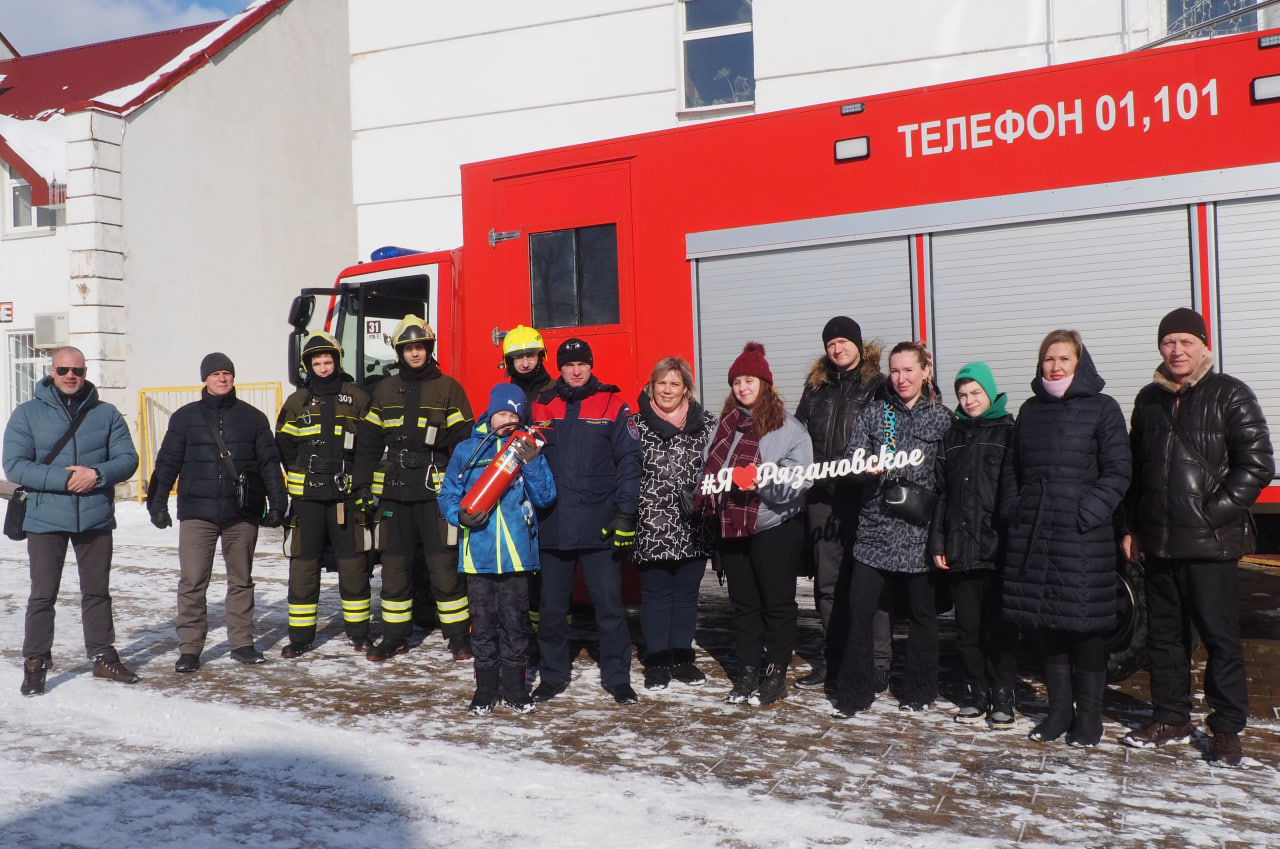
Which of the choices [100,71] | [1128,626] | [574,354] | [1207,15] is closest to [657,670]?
[574,354]

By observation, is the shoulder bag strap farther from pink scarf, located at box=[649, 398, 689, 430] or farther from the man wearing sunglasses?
pink scarf, located at box=[649, 398, 689, 430]

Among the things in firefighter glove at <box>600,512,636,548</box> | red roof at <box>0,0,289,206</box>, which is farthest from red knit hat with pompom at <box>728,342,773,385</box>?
red roof at <box>0,0,289,206</box>

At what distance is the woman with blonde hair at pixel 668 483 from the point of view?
19.1ft

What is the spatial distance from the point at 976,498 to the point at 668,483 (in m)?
1.65

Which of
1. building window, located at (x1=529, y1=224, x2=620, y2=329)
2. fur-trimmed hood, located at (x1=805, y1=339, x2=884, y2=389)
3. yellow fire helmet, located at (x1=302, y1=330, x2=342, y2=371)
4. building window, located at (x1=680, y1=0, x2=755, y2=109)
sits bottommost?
fur-trimmed hood, located at (x1=805, y1=339, x2=884, y2=389)

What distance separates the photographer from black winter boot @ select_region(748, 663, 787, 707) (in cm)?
555

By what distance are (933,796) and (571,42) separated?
12753mm

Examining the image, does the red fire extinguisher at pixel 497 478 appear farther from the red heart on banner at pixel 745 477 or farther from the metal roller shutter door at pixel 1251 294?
the metal roller shutter door at pixel 1251 294

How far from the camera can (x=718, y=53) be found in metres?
14.3

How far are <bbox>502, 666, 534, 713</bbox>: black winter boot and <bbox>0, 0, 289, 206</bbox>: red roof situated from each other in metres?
14.4

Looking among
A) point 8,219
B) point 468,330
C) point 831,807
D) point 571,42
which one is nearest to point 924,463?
point 831,807

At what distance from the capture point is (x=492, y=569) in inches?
216

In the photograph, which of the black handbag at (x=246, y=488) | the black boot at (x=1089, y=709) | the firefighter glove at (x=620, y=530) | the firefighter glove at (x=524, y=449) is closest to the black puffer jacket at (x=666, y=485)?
the firefighter glove at (x=620, y=530)

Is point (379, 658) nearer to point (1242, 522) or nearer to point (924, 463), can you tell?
point (924, 463)
